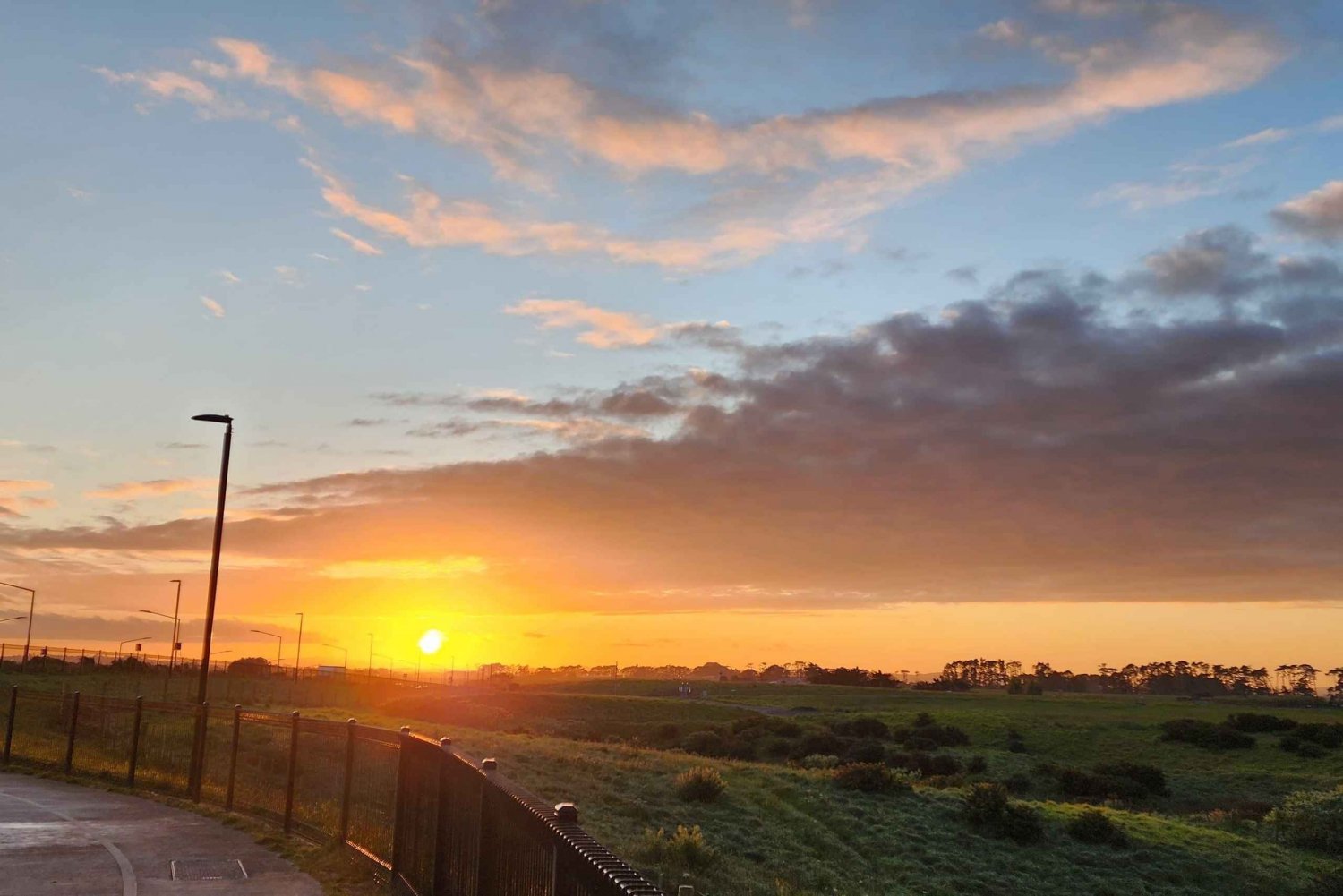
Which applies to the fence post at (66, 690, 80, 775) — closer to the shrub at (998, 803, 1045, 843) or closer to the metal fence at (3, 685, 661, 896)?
the metal fence at (3, 685, 661, 896)

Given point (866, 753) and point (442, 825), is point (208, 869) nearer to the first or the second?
point (442, 825)

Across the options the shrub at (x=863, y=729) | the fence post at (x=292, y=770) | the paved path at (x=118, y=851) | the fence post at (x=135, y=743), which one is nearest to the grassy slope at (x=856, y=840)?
the fence post at (x=292, y=770)

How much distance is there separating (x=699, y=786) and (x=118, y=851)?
21529mm

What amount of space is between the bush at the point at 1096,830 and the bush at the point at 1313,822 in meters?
9.58

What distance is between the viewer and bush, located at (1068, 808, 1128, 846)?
34.8m

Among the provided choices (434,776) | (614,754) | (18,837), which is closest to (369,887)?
(434,776)

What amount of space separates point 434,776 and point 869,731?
2841 inches

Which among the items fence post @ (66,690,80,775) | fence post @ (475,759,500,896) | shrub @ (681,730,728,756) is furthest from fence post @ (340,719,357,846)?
shrub @ (681,730,728,756)

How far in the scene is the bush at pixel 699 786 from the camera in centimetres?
3397

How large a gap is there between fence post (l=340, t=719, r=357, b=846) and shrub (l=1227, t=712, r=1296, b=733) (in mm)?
81042

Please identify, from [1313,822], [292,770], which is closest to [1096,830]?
[1313,822]

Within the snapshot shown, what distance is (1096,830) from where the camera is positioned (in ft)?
116

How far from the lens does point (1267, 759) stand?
66375 millimetres

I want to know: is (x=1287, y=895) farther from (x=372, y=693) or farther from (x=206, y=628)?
(x=372, y=693)
